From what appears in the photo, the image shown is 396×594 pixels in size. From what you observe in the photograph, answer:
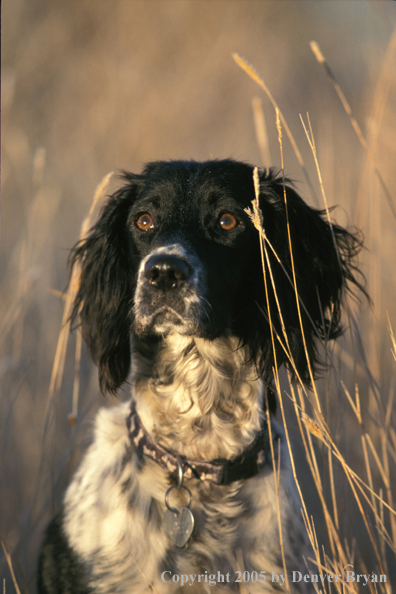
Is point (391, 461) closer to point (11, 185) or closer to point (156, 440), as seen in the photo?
point (156, 440)

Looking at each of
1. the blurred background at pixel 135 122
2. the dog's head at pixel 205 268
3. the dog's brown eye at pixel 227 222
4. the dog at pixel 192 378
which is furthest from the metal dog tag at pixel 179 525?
the blurred background at pixel 135 122

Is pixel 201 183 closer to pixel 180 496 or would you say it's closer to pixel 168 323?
pixel 168 323

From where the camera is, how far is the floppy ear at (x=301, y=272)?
2254 millimetres

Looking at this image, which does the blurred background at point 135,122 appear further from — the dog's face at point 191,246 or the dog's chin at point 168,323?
the dog's chin at point 168,323

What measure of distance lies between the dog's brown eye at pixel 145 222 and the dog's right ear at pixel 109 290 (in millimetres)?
184

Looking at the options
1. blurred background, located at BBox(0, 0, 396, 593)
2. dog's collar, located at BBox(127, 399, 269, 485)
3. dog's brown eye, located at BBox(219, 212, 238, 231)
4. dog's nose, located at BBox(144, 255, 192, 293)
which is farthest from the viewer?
blurred background, located at BBox(0, 0, 396, 593)

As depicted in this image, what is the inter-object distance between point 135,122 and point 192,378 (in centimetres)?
479

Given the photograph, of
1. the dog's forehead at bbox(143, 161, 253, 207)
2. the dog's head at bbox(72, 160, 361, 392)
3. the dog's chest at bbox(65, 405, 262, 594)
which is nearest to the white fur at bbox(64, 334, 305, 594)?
the dog's chest at bbox(65, 405, 262, 594)

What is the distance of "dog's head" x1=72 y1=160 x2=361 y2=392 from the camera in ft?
6.48

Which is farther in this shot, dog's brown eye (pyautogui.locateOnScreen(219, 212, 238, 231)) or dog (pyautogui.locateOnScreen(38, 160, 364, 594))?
dog's brown eye (pyautogui.locateOnScreen(219, 212, 238, 231))

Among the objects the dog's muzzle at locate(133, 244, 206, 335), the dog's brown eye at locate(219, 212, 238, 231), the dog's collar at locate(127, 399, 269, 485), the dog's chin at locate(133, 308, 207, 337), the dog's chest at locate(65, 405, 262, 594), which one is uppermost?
the dog's brown eye at locate(219, 212, 238, 231)

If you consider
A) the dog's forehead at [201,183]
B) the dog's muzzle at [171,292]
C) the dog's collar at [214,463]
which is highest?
the dog's forehead at [201,183]

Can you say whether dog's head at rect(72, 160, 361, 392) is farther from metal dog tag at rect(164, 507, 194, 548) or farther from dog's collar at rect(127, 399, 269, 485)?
metal dog tag at rect(164, 507, 194, 548)

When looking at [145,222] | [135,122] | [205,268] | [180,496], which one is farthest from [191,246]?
[135,122]
